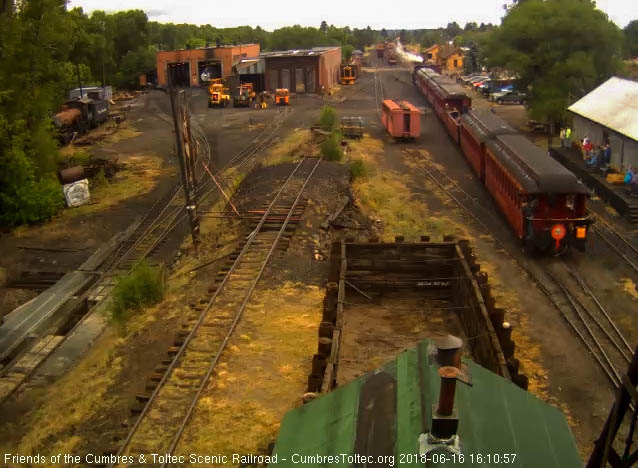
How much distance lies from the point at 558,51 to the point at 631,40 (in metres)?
69.8

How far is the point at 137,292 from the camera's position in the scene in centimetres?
1491

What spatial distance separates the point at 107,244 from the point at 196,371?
11.6 meters

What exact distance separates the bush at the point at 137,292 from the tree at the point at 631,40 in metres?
83.3

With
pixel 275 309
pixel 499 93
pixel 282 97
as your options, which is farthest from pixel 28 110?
pixel 499 93

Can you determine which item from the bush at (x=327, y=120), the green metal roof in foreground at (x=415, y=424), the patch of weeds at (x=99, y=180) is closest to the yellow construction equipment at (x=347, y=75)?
the bush at (x=327, y=120)

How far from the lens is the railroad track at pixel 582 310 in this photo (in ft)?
40.4

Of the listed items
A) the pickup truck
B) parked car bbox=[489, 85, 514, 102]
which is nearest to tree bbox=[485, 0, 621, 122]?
the pickup truck

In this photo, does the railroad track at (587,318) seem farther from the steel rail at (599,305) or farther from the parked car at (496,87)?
the parked car at (496,87)

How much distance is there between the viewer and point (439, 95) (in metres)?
40.7

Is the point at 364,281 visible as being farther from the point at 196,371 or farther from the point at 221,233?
the point at 221,233

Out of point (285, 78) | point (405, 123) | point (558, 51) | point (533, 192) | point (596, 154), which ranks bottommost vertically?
point (533, 192)

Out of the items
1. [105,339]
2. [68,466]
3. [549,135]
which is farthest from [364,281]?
[549,135]

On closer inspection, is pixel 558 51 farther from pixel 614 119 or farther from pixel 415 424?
pixel 415 424

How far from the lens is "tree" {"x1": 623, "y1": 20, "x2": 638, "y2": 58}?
87012 millimetres
